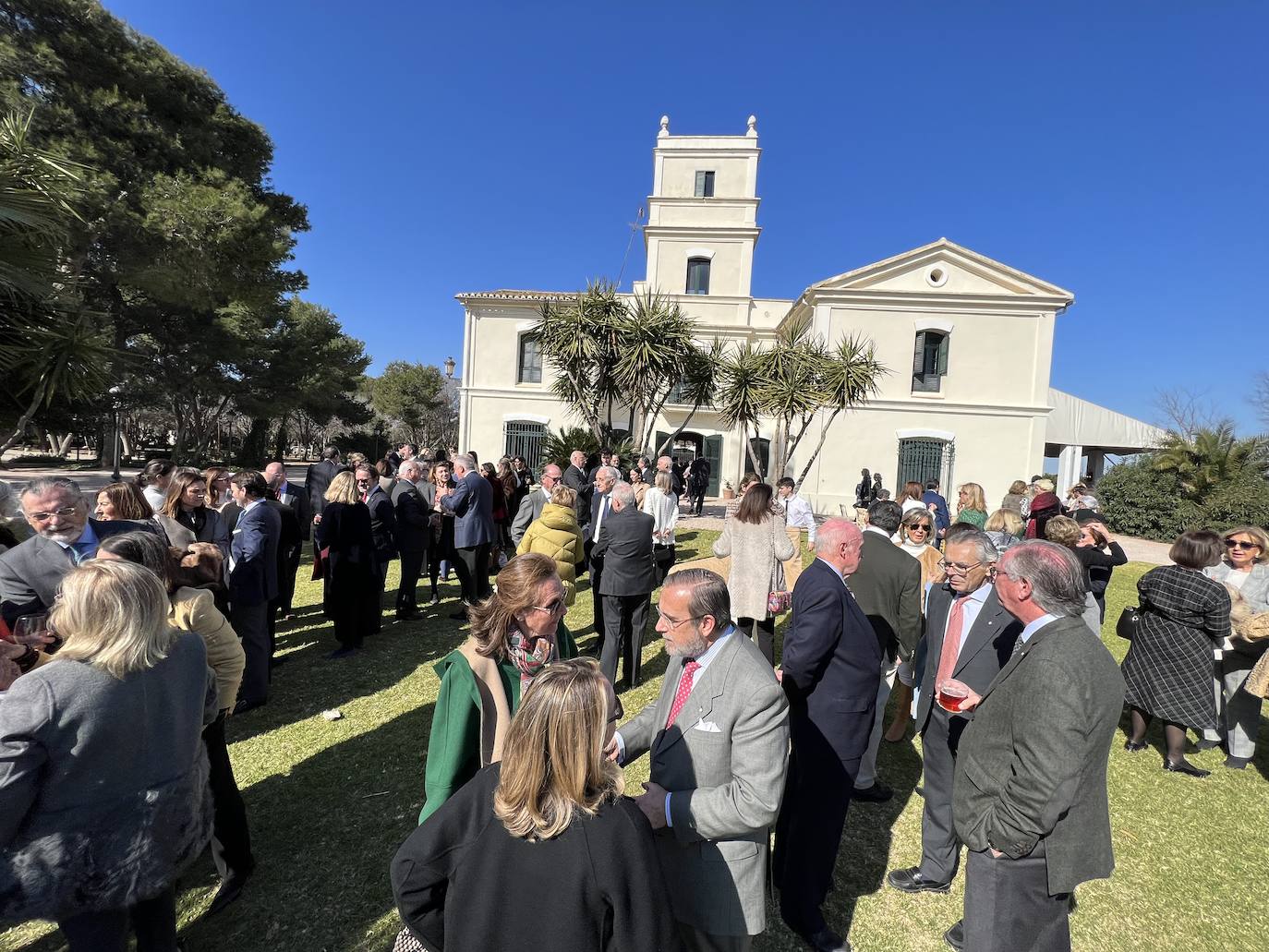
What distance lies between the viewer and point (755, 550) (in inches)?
184

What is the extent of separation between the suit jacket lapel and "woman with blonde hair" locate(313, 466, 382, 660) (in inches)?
196

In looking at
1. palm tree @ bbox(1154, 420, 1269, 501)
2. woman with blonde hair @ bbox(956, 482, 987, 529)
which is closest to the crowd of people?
woman with blonde hair @ bbox(956, 482, 987, 529)

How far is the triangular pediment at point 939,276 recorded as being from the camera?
58.4ft

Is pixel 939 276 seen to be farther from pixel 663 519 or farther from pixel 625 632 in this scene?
pixel 625 632

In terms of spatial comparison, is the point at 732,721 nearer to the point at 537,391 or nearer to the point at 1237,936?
the point at 1237,936

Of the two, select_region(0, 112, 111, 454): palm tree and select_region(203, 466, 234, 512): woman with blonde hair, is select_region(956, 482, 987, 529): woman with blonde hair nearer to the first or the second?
select_region(203, 466, 234, 512): woman with blonde hair

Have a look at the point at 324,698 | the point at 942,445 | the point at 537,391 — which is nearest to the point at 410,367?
the point at 537,391

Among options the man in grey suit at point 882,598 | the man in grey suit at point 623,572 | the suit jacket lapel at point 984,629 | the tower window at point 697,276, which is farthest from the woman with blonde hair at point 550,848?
the tower window at point 697,276

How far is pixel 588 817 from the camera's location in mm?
1281

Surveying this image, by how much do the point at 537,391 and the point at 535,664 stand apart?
783 inches

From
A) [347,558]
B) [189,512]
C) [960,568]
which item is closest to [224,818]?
[189,512]

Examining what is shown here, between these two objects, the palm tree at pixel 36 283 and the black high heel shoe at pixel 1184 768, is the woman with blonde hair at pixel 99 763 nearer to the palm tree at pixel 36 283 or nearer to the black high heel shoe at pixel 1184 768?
the palm tree at pixel 36 283

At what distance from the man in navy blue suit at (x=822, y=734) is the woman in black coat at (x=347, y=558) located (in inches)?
175

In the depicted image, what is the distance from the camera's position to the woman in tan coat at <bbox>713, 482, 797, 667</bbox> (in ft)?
15.2
